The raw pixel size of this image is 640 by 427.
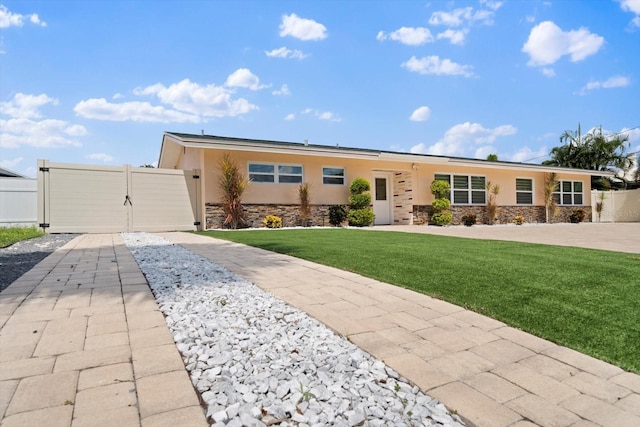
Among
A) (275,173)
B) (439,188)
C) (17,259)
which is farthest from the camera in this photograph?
(439,188)

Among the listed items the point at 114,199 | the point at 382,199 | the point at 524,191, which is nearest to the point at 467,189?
the point at 524,191

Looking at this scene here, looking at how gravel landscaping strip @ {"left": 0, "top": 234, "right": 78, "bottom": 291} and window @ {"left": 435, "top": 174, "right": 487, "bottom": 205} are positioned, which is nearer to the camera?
gravel landscaping strip @ {"left": 0, "top": 234, "right": 78, "bottom": 291}

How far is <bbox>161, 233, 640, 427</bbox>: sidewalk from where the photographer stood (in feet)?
4.69

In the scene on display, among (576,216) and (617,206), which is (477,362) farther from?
(617,206)

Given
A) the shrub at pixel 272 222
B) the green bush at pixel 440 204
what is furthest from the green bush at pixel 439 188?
the shrub at pixel 272 222

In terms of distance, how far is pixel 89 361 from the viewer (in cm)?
178

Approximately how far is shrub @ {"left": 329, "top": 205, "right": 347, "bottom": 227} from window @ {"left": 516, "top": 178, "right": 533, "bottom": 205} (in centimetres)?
1021

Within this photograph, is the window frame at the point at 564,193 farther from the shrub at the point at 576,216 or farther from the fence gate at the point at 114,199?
the fence gate at the point at 114,199

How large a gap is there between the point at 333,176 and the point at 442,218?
5.06 m

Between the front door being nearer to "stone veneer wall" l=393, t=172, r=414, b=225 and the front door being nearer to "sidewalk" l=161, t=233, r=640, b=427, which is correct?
"stone veneer wall" l=393, t=172, r=414, b=225

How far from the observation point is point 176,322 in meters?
2.35

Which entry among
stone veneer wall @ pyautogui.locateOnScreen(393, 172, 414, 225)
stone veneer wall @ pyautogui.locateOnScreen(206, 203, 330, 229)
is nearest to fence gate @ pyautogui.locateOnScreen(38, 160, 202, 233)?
stone veneer wall @ pyautogui.locateOnScreen(206, 203, 330, 229)

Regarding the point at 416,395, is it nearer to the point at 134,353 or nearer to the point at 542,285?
the point at 134,353

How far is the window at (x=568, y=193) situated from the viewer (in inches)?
735
